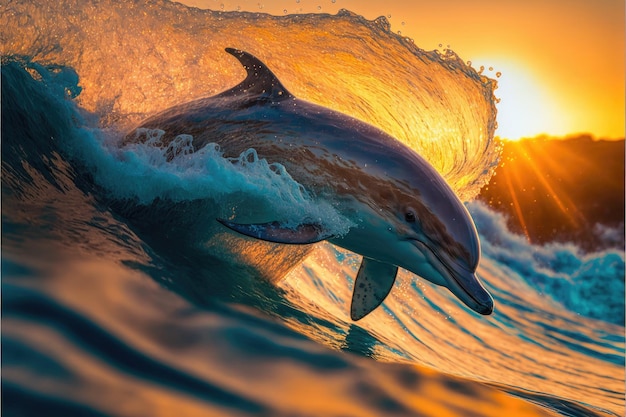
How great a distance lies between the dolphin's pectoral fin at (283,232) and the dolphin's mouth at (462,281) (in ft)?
3.29

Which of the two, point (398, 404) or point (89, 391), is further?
point (398, 404)

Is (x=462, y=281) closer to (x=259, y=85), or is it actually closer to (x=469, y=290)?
(x=469, y=290)

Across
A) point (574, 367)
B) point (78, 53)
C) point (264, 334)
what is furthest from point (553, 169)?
point (264, 334)

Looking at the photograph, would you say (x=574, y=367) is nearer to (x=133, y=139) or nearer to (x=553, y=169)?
(x=133, y=139)

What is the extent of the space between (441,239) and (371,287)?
155 centimetres

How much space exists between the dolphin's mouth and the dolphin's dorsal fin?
2.13m

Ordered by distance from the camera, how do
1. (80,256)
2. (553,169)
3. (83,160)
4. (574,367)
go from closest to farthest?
(80,256)
(83,160)
(574,367)
(553,169)

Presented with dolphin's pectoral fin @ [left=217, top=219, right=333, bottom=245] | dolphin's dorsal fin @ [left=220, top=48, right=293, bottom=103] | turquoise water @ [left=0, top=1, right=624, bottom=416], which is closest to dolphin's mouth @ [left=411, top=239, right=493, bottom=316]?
turquoise water @ [left=0, top=1, right=624, bottom=416]

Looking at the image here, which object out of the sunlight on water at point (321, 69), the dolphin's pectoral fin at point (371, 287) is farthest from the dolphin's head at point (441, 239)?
the sunlight on water at point (321, 69)

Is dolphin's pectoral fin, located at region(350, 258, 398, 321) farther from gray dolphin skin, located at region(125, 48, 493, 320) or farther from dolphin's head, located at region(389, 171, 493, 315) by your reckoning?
dolphin's head, located at region(389, 171, 493, 315)

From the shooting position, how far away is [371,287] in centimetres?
688

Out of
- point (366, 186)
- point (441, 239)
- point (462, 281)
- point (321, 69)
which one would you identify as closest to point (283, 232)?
point (366, 186)

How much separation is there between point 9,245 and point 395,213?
335 cm

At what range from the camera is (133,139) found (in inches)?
260
